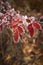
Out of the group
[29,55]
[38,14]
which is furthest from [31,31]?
[38,14]

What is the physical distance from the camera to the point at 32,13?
10.6 ft

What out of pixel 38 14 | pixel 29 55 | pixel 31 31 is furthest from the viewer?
pixel 38 14

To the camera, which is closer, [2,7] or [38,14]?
[2,7]

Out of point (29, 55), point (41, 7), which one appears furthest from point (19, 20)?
point (41, 7)

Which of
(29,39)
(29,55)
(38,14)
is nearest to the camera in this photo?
(29,55)

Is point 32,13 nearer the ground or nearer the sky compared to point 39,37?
nearer the sky

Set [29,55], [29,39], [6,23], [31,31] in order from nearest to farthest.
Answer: [31,31] → [6,23] → [29,55] → [29,39]

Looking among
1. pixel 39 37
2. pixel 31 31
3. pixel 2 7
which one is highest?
pixel 2 7

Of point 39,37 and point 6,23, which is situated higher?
point 6,23

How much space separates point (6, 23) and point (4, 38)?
0.50m

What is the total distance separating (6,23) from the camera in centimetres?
160

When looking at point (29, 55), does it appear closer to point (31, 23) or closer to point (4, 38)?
point (4, 38)

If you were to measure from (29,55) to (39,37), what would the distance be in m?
0.31

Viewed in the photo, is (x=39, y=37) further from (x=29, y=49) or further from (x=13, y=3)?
(x=13, y=3)
